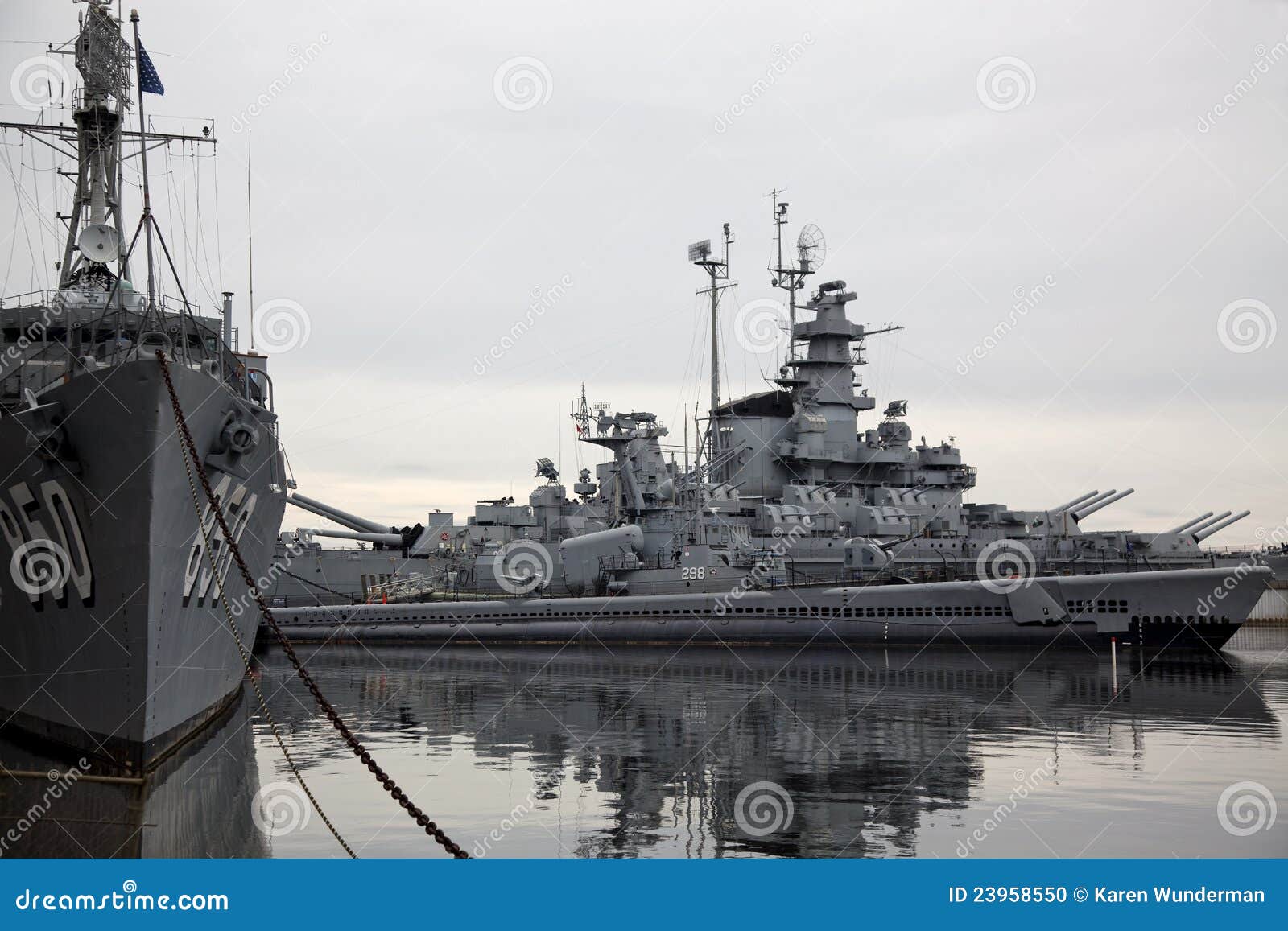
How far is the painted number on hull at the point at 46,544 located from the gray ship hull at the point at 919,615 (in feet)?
68.6

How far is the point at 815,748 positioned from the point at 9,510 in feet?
31.7

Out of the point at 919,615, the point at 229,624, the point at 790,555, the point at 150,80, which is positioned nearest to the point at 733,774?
the point at 229,624

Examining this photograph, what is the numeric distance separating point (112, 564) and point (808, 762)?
7724 millimetres

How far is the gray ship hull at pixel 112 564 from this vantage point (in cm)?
1255

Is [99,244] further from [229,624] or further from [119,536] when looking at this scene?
[229,624]

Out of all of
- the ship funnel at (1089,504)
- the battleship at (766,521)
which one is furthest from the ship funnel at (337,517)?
the ship funnel at (1089,504)

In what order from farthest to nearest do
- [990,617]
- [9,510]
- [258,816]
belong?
[990,617]
[9,510]
[258,816]

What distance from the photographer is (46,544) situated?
13695 millimetres

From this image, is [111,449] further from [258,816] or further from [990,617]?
[990,617]

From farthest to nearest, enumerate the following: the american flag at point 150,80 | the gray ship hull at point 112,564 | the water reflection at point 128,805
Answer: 1. the american flag at point 150,80
2. the gray ship hull at point 112,564
3. the water reflection at point 128,805

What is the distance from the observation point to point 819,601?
1272 inches

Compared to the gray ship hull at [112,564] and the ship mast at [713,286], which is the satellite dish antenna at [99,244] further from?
the ship mast at [713,286]

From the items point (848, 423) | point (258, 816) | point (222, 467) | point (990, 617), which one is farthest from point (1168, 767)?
point (848, 423)

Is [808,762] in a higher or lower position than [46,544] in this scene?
lower
